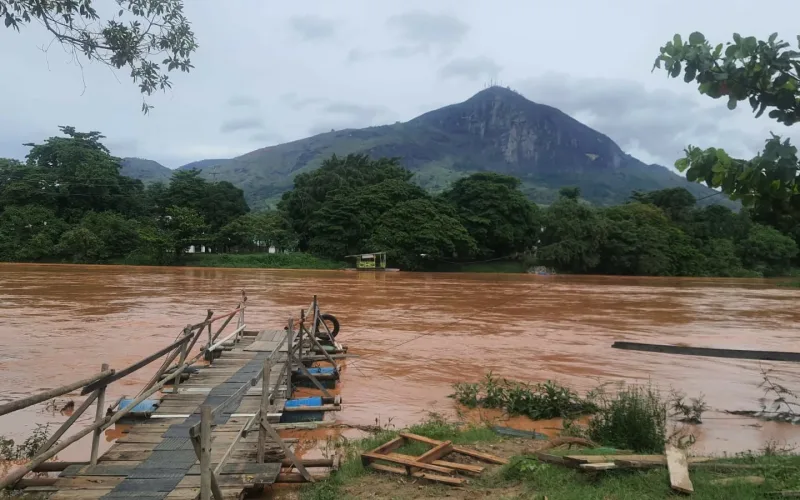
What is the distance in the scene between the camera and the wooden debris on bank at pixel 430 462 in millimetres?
5043

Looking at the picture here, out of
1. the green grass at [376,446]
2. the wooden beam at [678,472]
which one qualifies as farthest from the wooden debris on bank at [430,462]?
the wooden beam at [678,472]

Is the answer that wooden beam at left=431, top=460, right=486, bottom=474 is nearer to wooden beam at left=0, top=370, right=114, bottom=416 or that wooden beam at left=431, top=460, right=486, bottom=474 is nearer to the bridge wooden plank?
the bridge wooden plank

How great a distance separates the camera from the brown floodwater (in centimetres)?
864

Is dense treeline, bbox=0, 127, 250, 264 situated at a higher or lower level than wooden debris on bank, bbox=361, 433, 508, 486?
higher

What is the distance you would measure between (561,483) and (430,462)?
3.90ft

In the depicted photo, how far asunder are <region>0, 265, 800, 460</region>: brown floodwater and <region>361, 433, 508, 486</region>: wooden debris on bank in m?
2.11

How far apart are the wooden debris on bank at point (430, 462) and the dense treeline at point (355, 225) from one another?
42.5 meters

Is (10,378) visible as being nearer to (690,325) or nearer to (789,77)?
(789,77)

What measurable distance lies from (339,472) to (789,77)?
483 centimetres

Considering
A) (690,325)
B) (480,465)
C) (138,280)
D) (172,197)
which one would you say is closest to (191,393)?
(480,465)

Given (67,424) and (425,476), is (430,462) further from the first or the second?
(67,424)

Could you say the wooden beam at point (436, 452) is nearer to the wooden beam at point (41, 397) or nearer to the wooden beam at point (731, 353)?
the wooden beam at point (41, 397)

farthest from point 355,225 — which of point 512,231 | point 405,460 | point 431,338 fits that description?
point 405,460

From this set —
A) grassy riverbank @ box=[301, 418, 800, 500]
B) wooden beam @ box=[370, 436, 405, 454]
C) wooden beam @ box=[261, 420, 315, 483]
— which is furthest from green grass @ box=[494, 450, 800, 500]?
wooden beam @ box=[261, 420, 315, 483]
